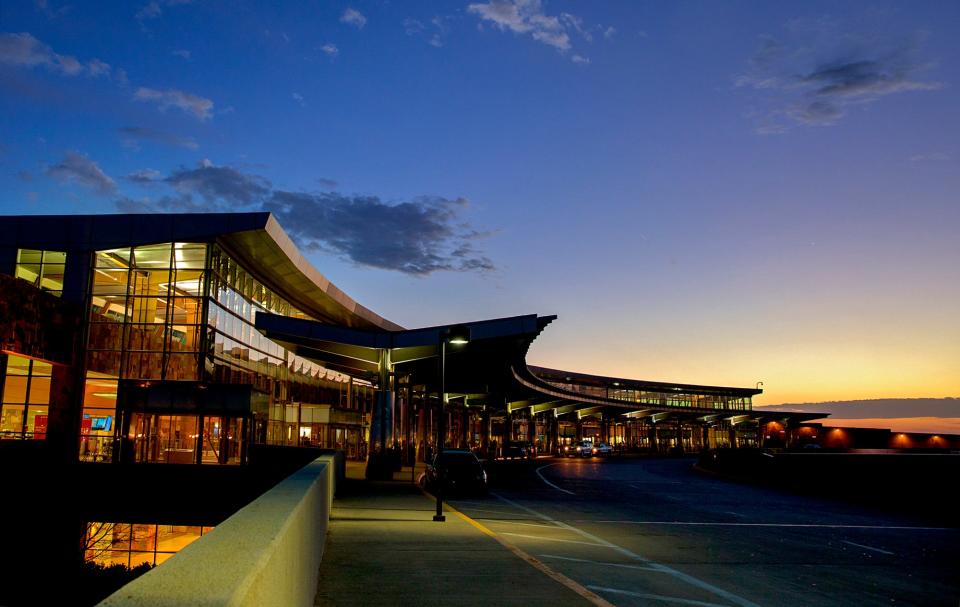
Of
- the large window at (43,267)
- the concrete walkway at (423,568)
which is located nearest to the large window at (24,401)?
the large window at (43,267)

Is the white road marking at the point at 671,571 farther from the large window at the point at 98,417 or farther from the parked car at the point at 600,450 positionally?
the parked car at the point at 600,450

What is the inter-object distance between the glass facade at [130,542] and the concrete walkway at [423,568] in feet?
56.1

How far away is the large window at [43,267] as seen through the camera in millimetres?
37406

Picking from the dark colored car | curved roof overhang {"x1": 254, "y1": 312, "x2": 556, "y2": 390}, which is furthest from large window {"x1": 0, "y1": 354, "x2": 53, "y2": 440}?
the dark colored car

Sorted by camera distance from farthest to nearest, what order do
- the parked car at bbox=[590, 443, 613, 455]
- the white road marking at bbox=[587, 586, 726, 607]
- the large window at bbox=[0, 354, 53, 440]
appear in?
the parked car at bbox=[590, 443, 613, 455], the large window at bbox=[0, 354, 53, 440], the white road marking at bbox=[587, 586, 726, 607]

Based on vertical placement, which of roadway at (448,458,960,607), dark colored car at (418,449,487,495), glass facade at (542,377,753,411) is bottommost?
roadway at (448,458,960,607)

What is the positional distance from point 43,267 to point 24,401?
6204 millimetres

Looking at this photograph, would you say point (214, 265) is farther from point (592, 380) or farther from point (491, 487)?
point (592, 380)

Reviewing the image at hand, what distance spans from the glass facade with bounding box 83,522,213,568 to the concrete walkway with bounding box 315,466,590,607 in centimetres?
1711

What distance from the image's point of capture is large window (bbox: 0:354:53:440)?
117 feet

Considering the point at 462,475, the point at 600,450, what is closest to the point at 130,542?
the point at 462,475

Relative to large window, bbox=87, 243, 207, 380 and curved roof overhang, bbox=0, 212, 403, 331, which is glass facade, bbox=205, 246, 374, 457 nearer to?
large window, bbox=87, 243, 207, 380

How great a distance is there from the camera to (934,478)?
2617 cm

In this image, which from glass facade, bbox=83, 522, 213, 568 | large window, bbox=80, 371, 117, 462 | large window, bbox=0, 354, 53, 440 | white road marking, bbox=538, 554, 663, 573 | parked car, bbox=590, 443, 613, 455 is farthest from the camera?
parked car, bbox=590, 443, 613, 455
